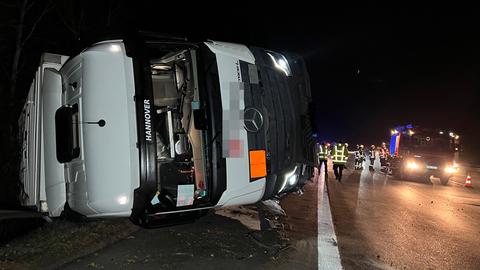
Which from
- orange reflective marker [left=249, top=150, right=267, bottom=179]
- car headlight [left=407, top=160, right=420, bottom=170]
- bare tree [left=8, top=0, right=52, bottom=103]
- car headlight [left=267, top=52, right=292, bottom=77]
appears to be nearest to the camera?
orange reflective marker [left=249, top=150, right=267, bottom=179]

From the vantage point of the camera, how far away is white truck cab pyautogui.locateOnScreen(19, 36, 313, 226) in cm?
407

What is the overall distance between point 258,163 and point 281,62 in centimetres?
179

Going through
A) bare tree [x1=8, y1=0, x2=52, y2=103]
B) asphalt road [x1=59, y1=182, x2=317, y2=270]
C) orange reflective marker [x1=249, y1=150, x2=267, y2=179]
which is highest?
bare tree [x1=8, y1=0, x2=52, y2=103]

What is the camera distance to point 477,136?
36625 millimetres

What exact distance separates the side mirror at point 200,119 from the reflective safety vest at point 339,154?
33.3 feet

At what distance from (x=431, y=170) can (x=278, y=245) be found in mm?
11960

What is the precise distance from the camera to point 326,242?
5.66m

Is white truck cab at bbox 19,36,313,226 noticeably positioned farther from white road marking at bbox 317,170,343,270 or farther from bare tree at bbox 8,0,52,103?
bare tree at bbox 8,0,52,103

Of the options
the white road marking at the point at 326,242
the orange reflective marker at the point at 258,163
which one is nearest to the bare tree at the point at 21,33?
the white road marking at the point at 326,242

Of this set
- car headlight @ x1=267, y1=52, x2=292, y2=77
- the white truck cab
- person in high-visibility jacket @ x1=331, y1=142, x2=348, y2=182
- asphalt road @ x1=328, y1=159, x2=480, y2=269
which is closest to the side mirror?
the white truck cab

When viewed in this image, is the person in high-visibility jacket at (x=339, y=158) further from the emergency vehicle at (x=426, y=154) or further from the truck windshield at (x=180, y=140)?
the truck windshield at (x=180, y=140)

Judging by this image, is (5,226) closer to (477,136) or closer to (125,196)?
(125,196)

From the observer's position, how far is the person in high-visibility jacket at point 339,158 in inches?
543

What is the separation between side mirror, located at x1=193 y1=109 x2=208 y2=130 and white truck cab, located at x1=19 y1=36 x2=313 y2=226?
1cm
